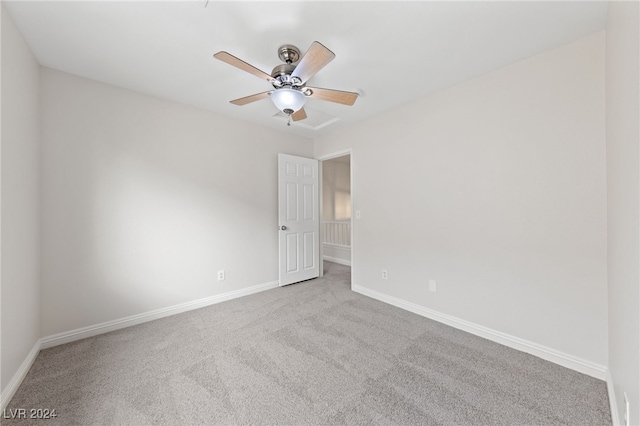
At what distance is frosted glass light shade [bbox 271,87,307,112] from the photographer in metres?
1.86

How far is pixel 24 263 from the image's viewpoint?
180cm

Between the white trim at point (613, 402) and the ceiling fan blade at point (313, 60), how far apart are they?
2520 mm

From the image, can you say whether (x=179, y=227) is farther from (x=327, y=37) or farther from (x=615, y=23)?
(x=615, y=23)

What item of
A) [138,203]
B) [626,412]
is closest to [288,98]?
[138,203]

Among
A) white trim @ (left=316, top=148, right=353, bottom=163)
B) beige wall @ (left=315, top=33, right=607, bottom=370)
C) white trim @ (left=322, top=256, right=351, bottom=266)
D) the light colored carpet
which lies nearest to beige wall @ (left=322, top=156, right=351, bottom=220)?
white trim @ (left=322, top=256, right=351, bottom=266)

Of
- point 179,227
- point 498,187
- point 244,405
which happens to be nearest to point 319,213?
point 179,227

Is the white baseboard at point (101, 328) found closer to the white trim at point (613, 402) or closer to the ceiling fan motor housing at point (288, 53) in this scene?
the ceiling fan motor housing at point (288, 53)

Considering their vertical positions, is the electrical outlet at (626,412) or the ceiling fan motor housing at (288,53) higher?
the ceiling fan motor housing at (288,53)

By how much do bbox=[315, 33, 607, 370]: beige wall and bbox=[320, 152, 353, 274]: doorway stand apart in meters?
2.42

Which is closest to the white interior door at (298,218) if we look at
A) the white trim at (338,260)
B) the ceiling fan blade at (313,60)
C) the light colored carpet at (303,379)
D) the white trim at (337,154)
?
the white trim at (337,154)

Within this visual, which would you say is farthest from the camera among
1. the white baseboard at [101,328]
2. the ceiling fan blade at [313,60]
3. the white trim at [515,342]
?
the white trim at [515,342]

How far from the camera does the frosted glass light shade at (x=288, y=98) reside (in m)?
1.86

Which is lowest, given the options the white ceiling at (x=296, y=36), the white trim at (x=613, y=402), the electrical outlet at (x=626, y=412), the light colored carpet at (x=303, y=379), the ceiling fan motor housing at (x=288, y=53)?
the light colored carpet at (x=303, y=379)

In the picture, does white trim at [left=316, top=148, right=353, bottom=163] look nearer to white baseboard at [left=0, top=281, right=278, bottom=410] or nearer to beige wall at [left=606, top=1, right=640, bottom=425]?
white baseboard at [left=0, top=281, right=278, bottom=410]
